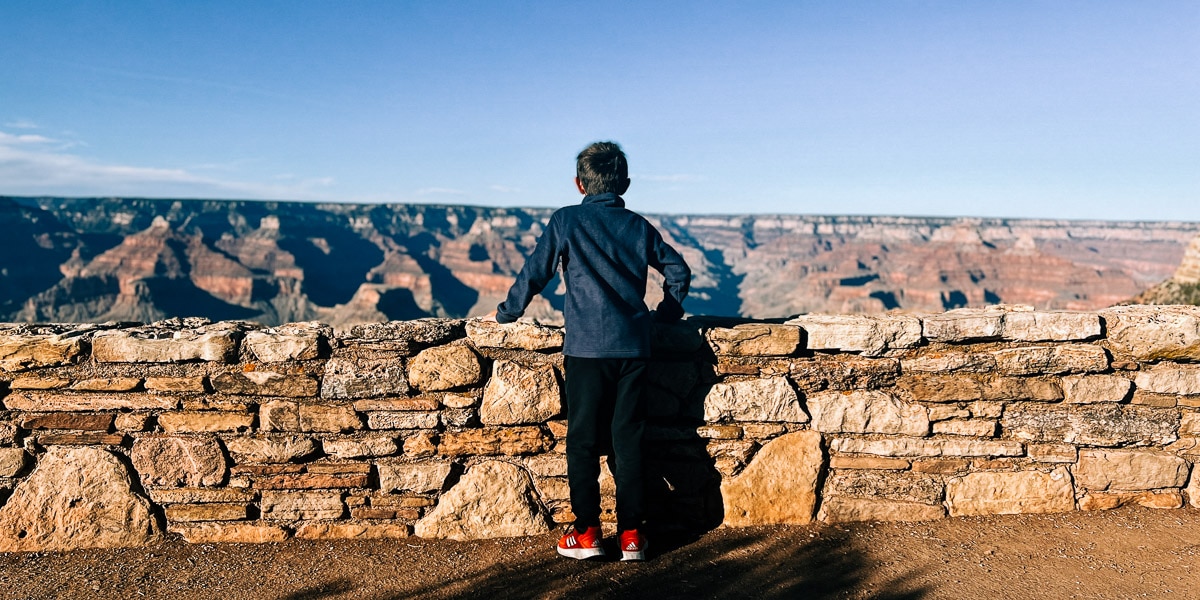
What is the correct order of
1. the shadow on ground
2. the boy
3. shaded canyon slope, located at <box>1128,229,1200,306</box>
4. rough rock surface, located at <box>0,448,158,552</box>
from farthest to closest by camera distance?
shaded canyon slope, located at <box>1128,229,1200,306</box> < rough rock surface, located at <box>0,448,158,552</box> < the boy < the shadow on ground

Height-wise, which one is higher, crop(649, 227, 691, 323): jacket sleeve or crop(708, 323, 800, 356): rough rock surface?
crop(649, 227, 691, 323): jacket sleeve

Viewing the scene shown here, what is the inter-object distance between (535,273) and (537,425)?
0.78 metres

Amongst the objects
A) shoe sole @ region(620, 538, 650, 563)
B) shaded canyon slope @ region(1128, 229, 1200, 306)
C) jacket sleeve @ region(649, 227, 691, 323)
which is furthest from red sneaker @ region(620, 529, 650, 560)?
shaded canyon slope @ region(1128, 229, 1200, 306)

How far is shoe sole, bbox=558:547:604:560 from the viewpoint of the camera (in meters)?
2.98

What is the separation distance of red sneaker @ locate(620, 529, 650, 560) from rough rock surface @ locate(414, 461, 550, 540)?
Answer: 1.69 feet

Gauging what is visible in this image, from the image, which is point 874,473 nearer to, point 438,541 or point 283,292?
point 438,541

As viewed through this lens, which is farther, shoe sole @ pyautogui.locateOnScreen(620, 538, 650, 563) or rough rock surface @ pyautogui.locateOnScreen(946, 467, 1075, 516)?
rough rock surface @ pyautogui.locateOnScreen(946, 467, 1075, 516)

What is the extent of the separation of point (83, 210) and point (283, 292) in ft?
247

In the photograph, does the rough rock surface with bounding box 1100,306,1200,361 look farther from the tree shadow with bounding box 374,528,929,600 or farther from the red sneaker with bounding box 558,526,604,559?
the red sneaker with bounding box 558,526,604,559

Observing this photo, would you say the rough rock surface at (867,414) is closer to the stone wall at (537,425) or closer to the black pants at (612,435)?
the stone wall at (537,425)

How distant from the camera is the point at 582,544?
2996mm

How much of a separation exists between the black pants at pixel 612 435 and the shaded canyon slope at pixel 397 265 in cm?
7559

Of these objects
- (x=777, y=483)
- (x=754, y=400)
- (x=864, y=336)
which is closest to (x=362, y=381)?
(x=754, y=400)

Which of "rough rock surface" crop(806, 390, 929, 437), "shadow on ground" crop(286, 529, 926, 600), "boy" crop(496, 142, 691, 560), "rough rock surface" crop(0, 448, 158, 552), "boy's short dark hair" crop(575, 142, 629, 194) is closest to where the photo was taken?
"shadow on ground" crop(286, 529, 926, 600)
